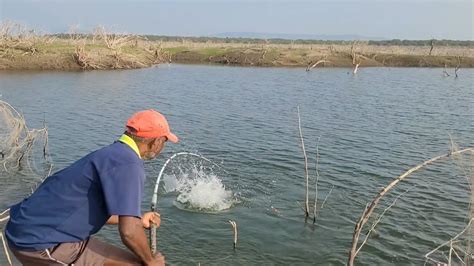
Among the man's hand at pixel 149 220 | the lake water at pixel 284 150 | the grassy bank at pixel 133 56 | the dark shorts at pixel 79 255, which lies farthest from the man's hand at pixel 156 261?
the grassy bank at pixel 133 56

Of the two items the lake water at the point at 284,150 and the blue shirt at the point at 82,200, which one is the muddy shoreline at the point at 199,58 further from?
the blue shirt at the point at 82,200

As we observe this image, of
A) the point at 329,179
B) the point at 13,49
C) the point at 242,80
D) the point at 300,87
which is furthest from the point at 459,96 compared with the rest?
the point at 13,49

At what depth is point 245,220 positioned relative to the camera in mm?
11078

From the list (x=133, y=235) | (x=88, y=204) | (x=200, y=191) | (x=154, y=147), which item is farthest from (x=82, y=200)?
(x=200, y=191)

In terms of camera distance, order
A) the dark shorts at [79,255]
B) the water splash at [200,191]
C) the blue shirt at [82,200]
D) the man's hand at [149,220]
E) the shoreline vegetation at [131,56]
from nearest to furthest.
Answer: the blue shirt at [82,200]
the dark shorts at [79,255]
the man's hand at [149,220]
the water splash at [200,191]
the shoreline vegetation at [131,56]

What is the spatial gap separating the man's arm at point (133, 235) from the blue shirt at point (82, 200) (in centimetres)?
7

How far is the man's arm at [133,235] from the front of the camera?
4027 mm

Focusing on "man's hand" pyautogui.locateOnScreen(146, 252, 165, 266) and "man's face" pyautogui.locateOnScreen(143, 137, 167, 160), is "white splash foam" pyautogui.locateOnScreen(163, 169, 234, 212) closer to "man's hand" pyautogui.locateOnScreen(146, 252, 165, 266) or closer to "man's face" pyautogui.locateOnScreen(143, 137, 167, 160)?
"man's hand" pyautogui.locateOnScreen(146, 252, 165, 266)

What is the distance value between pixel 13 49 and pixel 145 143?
47.3 meters

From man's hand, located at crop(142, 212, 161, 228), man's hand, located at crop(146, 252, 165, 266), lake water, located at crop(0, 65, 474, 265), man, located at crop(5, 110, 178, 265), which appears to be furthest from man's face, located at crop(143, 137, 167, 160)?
lake water, located at crop(0, 65, 474, 265)

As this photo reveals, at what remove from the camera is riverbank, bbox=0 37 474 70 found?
46.6 m

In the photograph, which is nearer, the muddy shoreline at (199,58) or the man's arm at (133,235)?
the man's arm at (133,235)

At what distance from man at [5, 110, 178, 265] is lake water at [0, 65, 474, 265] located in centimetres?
516

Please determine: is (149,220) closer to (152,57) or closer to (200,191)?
(200,191)
